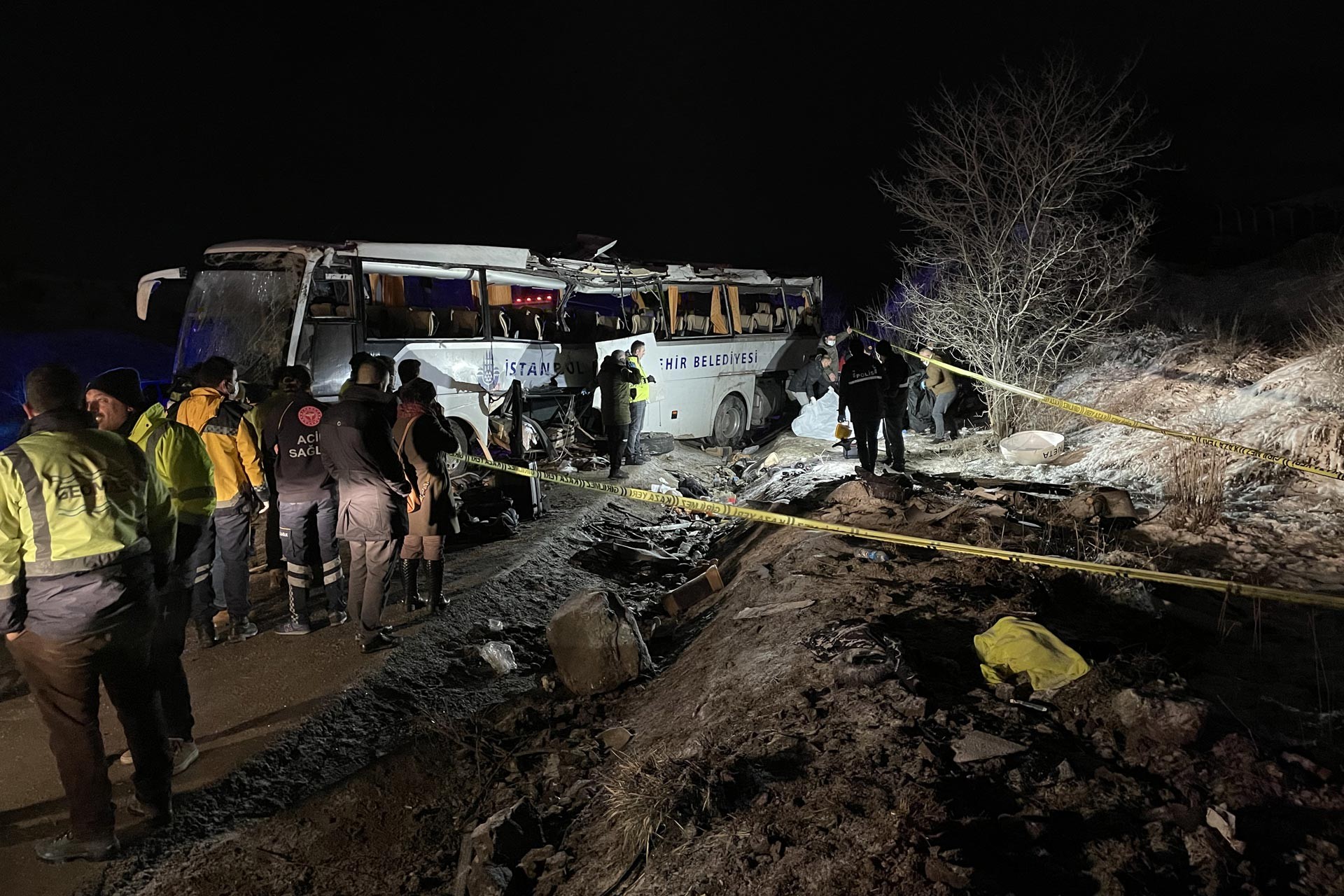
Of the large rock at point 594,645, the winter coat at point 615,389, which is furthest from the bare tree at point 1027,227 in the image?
the large rock at point 594,645

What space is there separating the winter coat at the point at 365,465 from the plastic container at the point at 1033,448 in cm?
767

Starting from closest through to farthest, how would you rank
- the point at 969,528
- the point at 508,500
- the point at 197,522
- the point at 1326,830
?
the point at 1326,830
the point at 197,522
the point at 969,528
the point at 508,500

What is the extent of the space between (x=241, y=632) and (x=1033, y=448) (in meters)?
8.85

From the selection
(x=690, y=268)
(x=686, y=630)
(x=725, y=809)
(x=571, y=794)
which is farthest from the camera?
(x=690, y=268)

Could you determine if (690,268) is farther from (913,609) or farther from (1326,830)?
(1326,830)

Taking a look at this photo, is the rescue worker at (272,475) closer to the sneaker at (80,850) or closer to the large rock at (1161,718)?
the sneaker at (80,850)

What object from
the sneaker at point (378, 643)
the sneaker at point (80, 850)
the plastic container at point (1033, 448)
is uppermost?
the plastic container at point (1033, 448)

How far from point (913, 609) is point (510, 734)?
253 cm

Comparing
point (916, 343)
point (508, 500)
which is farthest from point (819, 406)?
point (508, 500)

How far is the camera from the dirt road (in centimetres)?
350

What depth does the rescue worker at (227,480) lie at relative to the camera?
16.6ft

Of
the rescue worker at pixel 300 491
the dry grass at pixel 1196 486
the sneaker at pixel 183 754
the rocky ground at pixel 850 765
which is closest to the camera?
the rocky ground at pixel 850 765

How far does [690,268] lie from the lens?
12.3 meters

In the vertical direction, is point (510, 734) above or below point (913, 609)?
below
